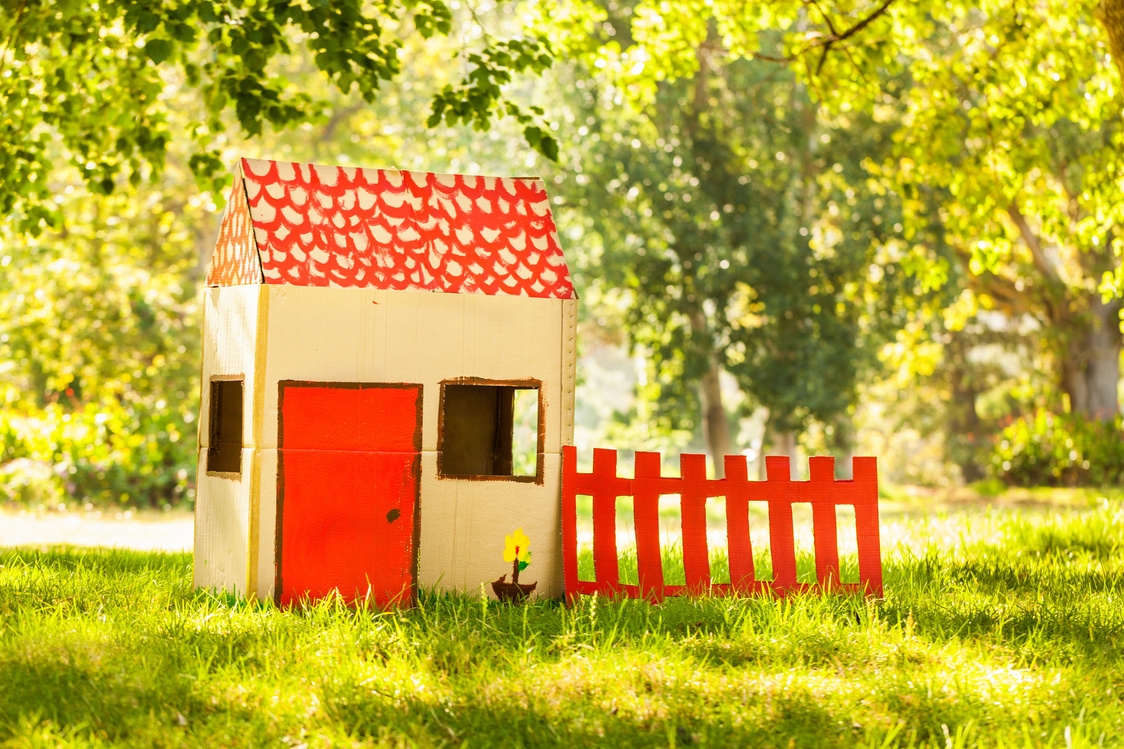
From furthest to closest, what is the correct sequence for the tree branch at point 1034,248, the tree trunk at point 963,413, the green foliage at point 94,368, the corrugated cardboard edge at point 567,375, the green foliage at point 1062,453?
the tree trunk at point 963,413 → the tree branch at point 1034,248 → the green foliage at point 1062,453 → the green foliage at point 94,368 → the corrugated cardboard edge at point 567,375

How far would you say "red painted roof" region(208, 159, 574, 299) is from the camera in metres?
4.86

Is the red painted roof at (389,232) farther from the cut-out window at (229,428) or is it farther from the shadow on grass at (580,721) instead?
the shadow on grass at (580,721)

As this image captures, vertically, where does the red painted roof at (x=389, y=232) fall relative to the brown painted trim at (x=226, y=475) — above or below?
above

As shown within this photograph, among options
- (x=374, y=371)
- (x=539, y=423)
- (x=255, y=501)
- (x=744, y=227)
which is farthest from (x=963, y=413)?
(x=255, y=501)

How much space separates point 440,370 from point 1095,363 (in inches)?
680

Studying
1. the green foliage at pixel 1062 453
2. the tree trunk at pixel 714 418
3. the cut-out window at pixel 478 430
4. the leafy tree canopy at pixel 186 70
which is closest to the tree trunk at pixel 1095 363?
the green foliage at pixel 1062 453

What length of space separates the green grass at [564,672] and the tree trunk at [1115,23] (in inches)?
119

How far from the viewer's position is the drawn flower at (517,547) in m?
4.98

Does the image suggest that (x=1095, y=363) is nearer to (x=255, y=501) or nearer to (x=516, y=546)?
(x=516, y=546)

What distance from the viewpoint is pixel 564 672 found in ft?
12.1

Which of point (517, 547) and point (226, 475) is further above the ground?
point (226, 475)

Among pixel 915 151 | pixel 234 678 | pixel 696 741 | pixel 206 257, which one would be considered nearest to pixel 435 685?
pixel 234 678

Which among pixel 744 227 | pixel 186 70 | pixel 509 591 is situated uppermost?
pixel 744 227

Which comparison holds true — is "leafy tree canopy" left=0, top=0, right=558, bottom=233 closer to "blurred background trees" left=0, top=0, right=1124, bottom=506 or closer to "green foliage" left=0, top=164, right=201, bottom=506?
"blurred background trees" left=0, top=0, right=1124, bottom=506
